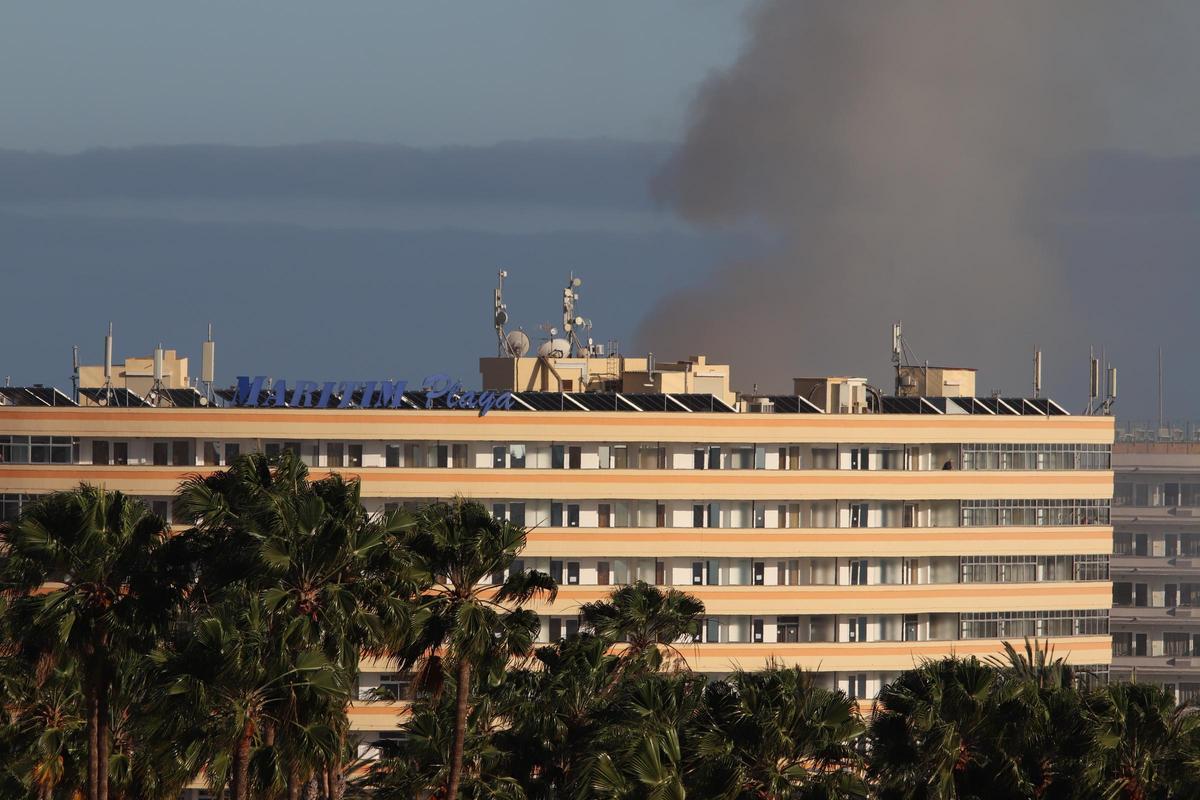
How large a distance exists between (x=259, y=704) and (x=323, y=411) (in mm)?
79200

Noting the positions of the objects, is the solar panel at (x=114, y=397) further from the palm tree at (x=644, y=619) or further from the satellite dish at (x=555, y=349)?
the palm tree at (x=644, y=619)

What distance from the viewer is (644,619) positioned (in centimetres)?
10169

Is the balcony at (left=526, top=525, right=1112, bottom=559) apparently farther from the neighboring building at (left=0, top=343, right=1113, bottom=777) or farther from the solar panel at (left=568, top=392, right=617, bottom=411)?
the solar panel at (left=568, top=392, right=617, bottom=411)

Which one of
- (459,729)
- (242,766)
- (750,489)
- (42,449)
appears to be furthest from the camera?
(750,489)

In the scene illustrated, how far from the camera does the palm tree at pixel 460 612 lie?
80188 mm

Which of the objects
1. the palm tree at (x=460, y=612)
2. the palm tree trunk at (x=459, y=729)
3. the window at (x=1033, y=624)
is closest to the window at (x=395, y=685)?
the window at (x=1033, y=624)

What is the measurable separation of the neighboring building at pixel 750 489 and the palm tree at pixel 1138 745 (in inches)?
2761

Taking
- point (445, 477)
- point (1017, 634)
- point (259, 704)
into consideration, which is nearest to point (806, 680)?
point (259, 704)

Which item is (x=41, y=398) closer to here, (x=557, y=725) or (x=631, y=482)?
(x=631, y=482)

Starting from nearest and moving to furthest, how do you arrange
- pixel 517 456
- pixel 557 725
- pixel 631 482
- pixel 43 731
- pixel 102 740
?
pixel 102 740 < pixel 43 731 < pixel 557 725 < pixel 517 456 < pixel 631 482

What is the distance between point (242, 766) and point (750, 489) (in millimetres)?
85223

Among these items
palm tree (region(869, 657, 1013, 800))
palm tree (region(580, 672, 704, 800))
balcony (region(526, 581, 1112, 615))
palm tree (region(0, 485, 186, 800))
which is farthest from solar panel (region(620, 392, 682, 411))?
palm tree (region(0, 485, 186, 800))

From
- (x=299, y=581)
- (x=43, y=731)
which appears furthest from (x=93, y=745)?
(x=299, y=581)

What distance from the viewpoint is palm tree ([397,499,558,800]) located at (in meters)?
80.2
